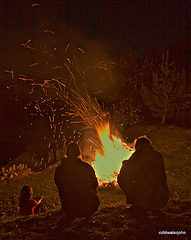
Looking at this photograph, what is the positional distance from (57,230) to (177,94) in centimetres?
1992

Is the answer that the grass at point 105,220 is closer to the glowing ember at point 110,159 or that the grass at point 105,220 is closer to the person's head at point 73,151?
the glowing ember at point 110,159

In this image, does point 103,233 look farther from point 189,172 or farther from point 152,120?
point 152,120

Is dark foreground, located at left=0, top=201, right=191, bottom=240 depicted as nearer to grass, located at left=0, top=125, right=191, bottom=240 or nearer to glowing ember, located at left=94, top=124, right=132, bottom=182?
grass, located at left=0, top=125, right=191, bottom=240

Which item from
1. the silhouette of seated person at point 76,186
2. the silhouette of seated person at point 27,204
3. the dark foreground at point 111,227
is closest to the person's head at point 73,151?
the silhouette of seated person at point 76,186

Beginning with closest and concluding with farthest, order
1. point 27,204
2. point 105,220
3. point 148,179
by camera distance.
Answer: point 148,179 < point 105,220 < point 27,204

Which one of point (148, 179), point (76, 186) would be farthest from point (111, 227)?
point (148, 179)

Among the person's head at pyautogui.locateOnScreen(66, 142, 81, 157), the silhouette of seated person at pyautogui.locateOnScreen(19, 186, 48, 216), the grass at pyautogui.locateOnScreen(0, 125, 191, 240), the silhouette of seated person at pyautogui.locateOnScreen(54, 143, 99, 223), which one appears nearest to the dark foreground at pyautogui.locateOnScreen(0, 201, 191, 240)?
the grass at pyautogui.locateOnScreen(0, 125, 191, 240)

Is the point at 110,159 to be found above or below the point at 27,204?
above

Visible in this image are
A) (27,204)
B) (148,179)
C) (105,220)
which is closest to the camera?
(148,179)

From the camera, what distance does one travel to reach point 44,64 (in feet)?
68.0

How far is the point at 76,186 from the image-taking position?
5.14 meters

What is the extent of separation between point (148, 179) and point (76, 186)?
4.82 ft

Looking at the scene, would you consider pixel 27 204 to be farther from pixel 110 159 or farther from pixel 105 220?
pixel 110 159

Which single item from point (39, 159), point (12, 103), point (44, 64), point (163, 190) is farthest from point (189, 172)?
point (12, 103)
